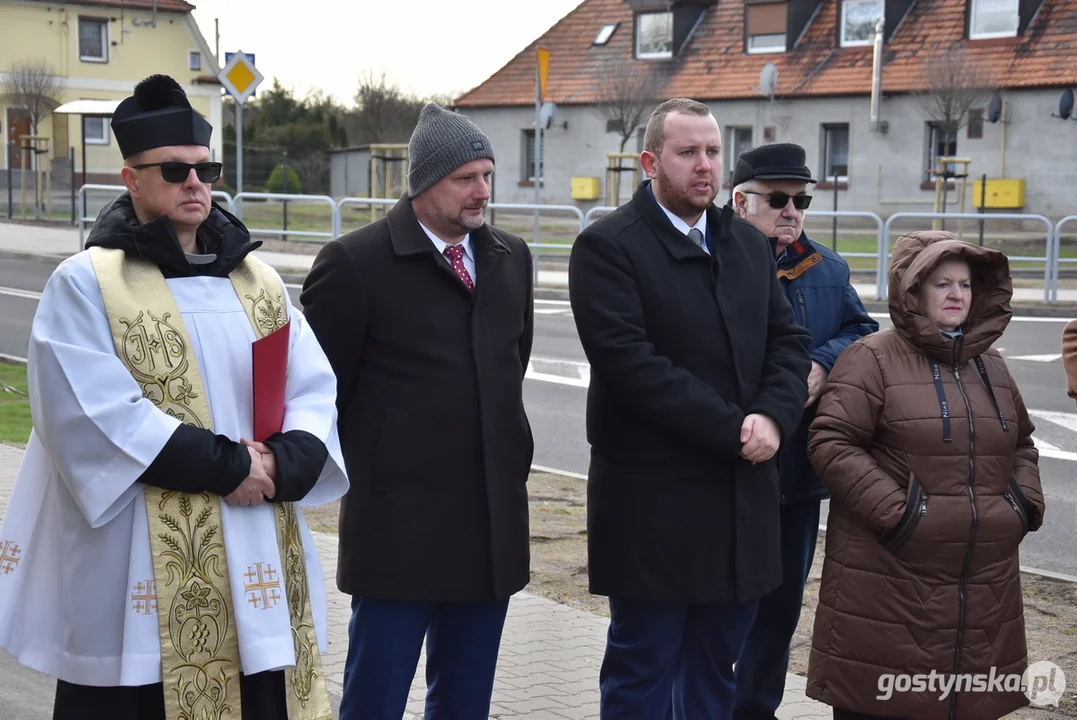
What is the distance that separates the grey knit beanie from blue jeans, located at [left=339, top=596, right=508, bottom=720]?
1202 millimetres

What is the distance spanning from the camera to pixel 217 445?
329cm

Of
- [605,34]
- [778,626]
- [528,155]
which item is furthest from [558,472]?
[605,34]

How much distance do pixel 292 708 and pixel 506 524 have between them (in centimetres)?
82

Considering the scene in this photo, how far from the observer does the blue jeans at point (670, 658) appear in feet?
13.6

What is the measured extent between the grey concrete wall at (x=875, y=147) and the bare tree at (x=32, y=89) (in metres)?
14.7

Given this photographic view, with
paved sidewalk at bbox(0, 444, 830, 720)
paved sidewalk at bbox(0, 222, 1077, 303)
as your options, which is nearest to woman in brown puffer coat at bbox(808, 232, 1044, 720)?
paved sidewalk at bbox(0, 444, 830, 720)

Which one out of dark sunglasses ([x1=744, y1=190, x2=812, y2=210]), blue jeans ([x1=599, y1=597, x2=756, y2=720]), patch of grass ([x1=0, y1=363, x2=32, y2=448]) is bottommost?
patch of grass ([x1=0, y1=363, x2=32, y2=448])

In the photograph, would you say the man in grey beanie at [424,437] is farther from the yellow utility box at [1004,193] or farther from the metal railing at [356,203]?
the yellow utility box at [1004,193]

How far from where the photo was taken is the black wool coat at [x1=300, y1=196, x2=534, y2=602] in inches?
154

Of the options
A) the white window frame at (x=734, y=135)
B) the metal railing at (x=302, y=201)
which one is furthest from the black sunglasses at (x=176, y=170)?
the white window frame at (x=734, y=135)

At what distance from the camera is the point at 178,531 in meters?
3.32

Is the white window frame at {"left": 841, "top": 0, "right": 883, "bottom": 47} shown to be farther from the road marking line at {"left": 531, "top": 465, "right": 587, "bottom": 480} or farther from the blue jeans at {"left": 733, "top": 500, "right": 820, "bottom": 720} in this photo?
the blue jeans at {"left": 733, "top": 500, "right": 820, "bottom": 720}

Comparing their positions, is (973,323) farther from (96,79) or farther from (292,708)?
(96,79)

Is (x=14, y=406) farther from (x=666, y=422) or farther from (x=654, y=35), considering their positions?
(x=654, y=35)
